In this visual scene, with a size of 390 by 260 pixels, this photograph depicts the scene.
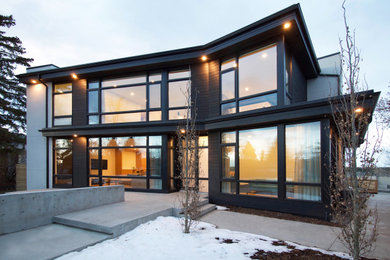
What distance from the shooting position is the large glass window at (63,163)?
982cm

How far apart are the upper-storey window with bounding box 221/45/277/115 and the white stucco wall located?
9253mm

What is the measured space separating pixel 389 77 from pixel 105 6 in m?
18.6

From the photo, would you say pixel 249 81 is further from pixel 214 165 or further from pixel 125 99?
pixel 125 99

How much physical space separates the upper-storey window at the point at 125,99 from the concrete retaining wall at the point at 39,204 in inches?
149

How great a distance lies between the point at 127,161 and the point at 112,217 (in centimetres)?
441

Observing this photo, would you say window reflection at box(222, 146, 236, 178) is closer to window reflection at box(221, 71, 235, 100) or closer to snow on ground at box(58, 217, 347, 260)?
window reflection at box(221, 71, 235, 100)

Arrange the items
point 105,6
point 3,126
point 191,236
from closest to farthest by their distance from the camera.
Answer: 1. point 191,236
2. point 3,126
3. point 105,6

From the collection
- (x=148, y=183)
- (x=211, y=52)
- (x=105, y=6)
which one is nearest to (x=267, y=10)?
(x=105, y=6)

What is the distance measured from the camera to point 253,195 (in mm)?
6551

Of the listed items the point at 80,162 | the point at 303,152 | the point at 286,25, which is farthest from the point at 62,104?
the point at 303,152

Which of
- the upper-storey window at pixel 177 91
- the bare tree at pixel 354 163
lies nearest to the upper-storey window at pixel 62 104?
the upper-storey window at pixel 177 91

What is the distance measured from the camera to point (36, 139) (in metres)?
10.2

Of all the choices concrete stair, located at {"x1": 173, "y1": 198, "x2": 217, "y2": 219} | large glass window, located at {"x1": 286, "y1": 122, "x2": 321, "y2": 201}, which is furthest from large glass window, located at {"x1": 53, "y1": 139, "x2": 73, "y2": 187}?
large glass window, located at {"x1": 286, "y1": 122, "x2": 321, "y2": 201}

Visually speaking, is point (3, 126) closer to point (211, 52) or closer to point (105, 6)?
point (105, 6)
